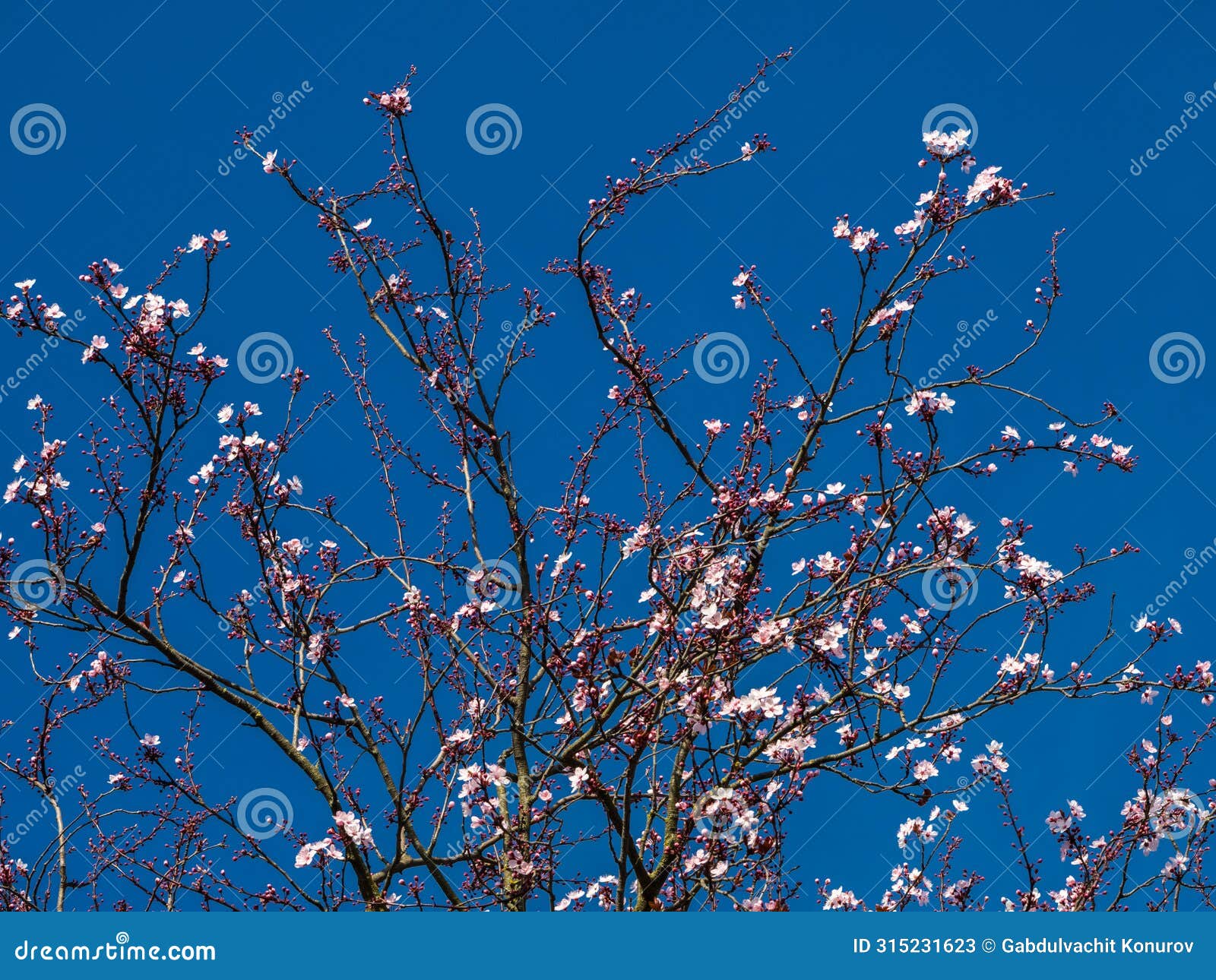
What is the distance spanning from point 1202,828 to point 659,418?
127 inches

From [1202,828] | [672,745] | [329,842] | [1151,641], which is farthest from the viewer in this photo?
[1202,828]

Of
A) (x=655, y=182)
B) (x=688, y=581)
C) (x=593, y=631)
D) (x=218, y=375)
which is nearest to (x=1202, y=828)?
(x=688, y=581)

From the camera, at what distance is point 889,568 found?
4453 millimetres

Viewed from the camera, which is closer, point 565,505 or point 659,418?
point 659,418

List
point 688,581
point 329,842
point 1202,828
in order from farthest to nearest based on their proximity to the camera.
Result: point 1202,828 < point 329,842 < point 688,581

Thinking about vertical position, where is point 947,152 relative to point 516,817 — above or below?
above

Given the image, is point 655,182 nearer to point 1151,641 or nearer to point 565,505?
point 565,505

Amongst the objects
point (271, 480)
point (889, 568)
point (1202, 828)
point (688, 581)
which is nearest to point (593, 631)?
point (688, 581)

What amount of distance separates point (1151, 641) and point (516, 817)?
2870 mm

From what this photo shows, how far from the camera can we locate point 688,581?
4117mm

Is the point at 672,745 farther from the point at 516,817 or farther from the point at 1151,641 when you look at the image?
the point at 1151,641

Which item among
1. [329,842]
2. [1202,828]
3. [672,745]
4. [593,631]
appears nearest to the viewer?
[672,745]

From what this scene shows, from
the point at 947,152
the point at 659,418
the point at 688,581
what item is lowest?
the point at 688,581

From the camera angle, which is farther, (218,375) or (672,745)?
(218,375)
